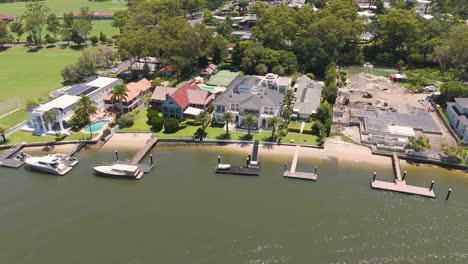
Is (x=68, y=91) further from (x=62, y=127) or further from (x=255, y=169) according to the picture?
(x=255, y=169)

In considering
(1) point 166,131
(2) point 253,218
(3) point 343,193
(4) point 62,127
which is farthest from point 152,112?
(3) point 343,193

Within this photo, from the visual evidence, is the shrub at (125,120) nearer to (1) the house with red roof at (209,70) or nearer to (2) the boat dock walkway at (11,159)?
(2) the boat dock walkway at (11,159)

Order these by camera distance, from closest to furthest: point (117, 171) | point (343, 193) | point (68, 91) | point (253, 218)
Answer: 1. point (253, 218)
2. point (343, 193)
3. point (117, 171)
4. point (68, 91)

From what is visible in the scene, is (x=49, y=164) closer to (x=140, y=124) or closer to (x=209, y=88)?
(x=140, y=124)

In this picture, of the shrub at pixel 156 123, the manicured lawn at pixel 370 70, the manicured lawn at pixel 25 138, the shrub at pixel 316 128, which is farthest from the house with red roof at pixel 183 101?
the manicured lawn at pixel 370 70

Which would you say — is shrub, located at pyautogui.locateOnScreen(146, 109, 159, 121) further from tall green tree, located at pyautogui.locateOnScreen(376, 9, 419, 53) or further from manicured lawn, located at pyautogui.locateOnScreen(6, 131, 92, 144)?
tall green tree, located at pyautogui.locateOnScreen(376, 9, 419, 53)

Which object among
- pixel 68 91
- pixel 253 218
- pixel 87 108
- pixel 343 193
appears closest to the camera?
pixel 253 218
